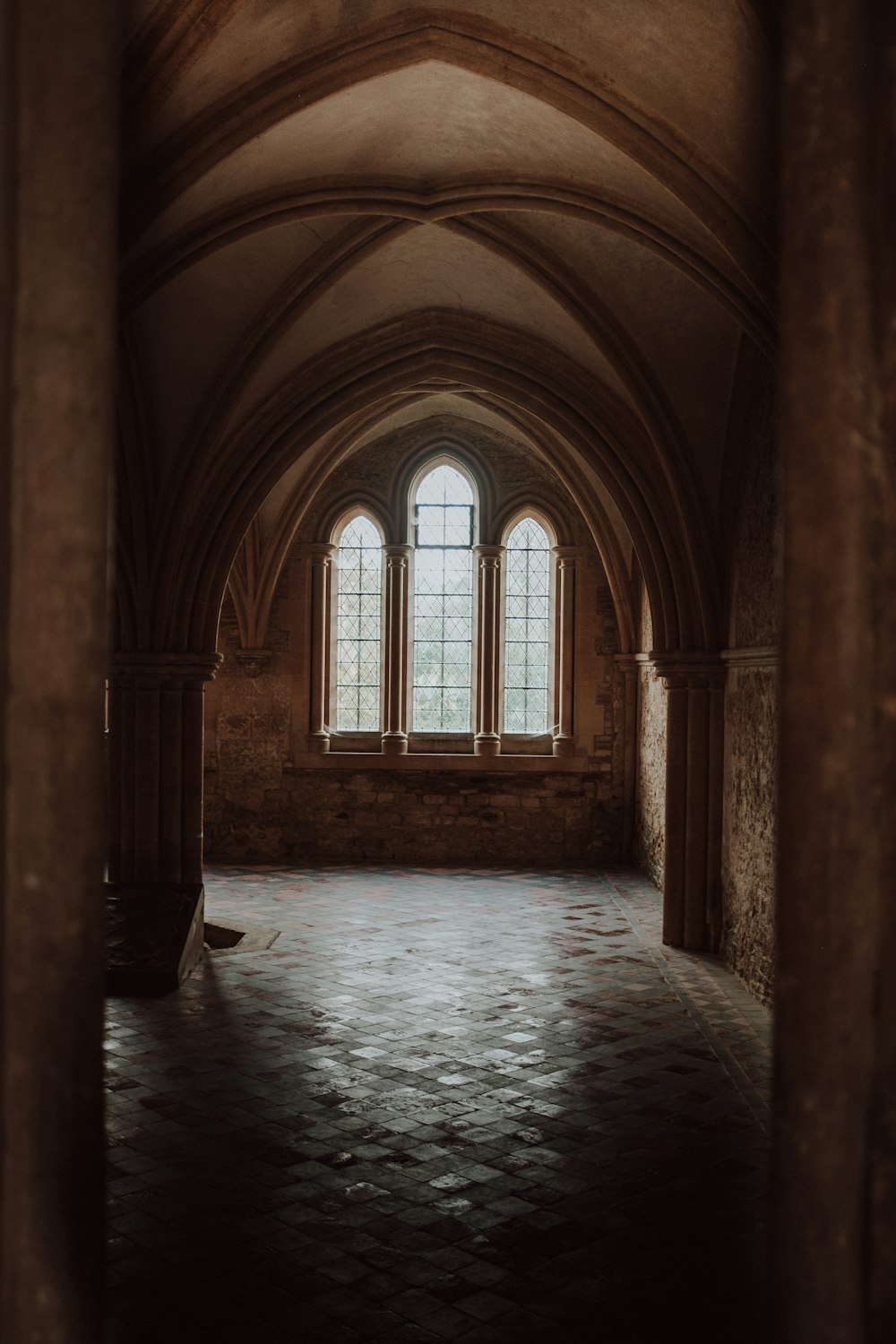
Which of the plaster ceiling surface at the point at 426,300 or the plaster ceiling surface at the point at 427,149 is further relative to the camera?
the plaster ceiling surface at the point at 426,300

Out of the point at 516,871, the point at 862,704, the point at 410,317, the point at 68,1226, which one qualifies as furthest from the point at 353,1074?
the point at 516,871

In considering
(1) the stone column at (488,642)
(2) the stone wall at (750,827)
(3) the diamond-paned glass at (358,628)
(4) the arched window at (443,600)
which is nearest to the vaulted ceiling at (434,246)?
(2) the stone wall at (750,827)

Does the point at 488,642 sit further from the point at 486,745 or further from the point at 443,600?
the point at 486,745

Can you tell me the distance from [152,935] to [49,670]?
6565 millimetres

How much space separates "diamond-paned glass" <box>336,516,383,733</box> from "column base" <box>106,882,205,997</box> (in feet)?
17.7

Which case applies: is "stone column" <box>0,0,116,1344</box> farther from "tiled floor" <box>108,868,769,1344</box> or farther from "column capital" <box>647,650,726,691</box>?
"column capital" <box>647,650,726,691</box>

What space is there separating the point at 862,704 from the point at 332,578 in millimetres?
12561

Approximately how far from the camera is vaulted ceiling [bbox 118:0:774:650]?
5.12 metres

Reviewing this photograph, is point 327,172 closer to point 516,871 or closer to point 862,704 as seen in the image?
point 862,704

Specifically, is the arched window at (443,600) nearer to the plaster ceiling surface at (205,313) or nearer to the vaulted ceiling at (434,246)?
the vaulted ceiling at (434,246)

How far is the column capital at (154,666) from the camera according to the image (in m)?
8.82

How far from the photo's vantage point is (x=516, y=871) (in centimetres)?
1280

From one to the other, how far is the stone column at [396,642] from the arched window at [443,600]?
28 centimetres

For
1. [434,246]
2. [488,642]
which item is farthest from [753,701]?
[488,642]
